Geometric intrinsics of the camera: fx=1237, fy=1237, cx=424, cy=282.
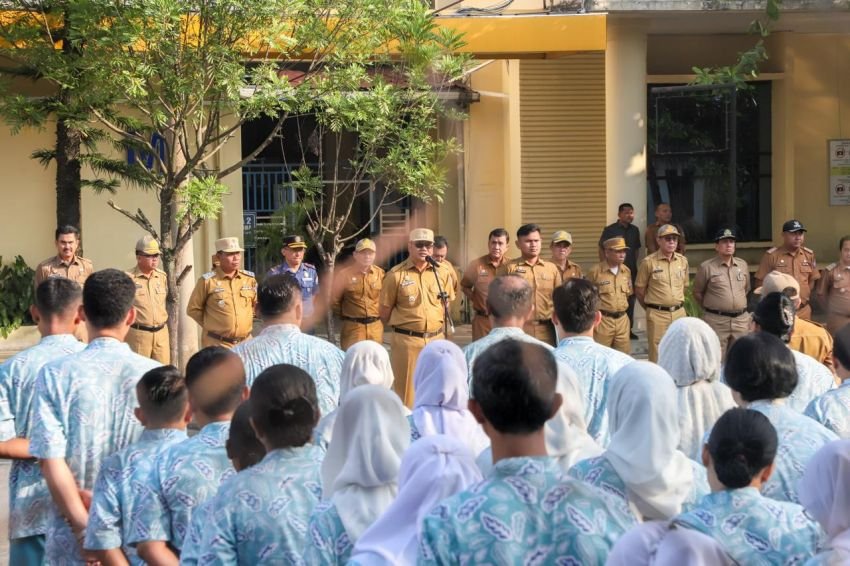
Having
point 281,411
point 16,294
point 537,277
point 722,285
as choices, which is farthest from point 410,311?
point 281,411

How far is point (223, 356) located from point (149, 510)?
58cm

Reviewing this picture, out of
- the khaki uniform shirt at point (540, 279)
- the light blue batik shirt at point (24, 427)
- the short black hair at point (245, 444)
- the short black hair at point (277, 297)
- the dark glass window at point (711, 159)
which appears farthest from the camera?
the dark glass window at point (711, 159)

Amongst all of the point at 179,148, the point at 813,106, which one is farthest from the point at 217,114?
the point at 813,106

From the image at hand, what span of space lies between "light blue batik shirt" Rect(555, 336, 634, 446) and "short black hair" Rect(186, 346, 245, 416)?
2.15 metres

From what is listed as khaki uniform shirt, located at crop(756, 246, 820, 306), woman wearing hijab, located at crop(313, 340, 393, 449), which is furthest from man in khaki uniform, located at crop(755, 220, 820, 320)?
woman wearing hijab, located at crop(313, 340, 393, 449)

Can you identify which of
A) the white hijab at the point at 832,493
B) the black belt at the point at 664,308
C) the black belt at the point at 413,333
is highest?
the white hijab at the point at 832,493

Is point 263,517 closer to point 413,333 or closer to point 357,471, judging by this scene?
point 357,471

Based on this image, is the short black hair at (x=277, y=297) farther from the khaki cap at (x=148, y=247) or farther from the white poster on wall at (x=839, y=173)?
the white poster on wall at (x=839, y=173)

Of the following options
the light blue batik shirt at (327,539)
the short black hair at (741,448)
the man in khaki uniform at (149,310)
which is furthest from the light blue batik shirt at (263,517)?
the man in khaki uniform at (149,310)

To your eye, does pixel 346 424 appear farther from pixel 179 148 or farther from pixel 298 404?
pixel 179 148

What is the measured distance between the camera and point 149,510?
3.93m

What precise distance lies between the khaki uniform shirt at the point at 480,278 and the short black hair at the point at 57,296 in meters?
6.62

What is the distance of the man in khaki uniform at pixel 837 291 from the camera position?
11703mm

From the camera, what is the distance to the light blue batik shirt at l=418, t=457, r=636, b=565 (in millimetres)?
2895
